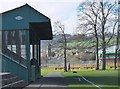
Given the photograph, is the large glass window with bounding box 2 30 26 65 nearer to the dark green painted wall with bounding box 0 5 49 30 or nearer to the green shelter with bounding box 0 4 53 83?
the green shelter with bounding box 0 4 53 83

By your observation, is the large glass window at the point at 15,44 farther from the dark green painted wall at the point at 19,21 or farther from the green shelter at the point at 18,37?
the dark green painted wall at the point at 19,21

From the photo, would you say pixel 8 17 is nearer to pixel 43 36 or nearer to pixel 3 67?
pixel 3 67

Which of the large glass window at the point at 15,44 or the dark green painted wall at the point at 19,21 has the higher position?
the dark green painted wall at the point at 19,21

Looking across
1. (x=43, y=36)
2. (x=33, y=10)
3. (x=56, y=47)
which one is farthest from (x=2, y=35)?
(x=56, y=47)

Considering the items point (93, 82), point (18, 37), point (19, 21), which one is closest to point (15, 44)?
point (18, 37)

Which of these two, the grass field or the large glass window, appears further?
the large glass window

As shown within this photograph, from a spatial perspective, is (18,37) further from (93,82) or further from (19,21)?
→ (93,82)

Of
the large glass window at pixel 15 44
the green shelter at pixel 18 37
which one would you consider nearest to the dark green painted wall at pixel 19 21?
the green shelter at pixel 18 37

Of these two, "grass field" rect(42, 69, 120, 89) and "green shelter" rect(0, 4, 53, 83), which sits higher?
"green shelter" rect(0, 4, 53, 83)

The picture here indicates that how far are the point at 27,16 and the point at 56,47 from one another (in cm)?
4964

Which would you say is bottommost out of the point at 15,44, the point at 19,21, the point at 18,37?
the point at 15,44

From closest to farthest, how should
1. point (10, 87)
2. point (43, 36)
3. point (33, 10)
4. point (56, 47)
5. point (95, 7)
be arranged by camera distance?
point (10, 87), point (33, 10), point (43, 36), point (95, 7), point (56, 47)

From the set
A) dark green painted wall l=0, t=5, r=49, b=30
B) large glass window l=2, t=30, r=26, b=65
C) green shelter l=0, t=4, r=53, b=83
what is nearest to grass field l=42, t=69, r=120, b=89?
green shelter l=0, t=4, r=53, b=83

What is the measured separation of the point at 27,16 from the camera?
94.8ft
